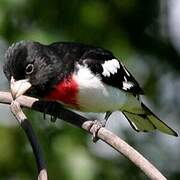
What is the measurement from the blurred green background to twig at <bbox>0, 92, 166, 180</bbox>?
0.95 ft

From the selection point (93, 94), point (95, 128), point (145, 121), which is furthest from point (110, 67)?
point (95, 128)

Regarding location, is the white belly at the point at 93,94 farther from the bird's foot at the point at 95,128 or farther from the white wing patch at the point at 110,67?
the bird's foot at the point at 95,128

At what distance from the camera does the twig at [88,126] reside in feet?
8.94

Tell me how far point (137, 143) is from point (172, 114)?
26 cm

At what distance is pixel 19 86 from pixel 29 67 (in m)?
0.18

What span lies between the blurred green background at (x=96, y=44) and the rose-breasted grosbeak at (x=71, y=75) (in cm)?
14

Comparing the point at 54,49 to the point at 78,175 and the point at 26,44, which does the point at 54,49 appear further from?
the point at 78,175

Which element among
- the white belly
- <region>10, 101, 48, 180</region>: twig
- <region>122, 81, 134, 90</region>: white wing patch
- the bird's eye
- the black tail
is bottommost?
the black tail

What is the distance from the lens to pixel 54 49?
150 inches

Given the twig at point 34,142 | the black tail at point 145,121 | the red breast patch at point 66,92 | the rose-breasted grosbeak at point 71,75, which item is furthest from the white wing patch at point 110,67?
the twig at point 34,142

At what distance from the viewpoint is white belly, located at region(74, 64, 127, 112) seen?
145 inches

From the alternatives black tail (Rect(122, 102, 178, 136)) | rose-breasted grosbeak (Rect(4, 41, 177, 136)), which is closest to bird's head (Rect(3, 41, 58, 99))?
rose-breasted grosbeak (Rect(4, 41, 177, 136))

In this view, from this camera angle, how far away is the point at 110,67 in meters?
3.95

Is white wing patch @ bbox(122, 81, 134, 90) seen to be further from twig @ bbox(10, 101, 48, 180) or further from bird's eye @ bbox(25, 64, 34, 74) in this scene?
twig @ bbox(10, 101, 48, 180)
